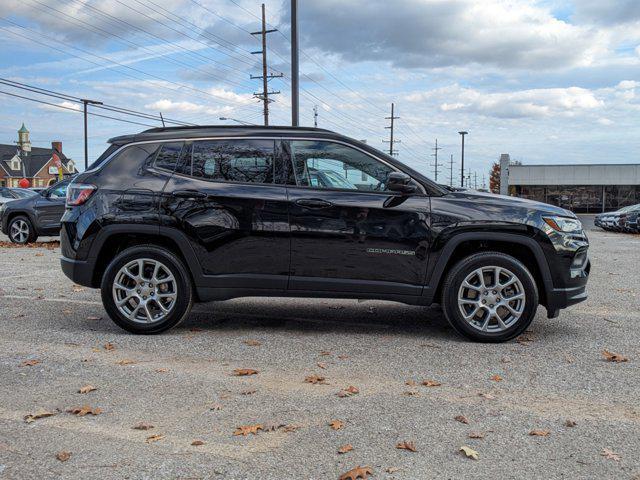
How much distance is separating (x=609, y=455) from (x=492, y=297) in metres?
2.32

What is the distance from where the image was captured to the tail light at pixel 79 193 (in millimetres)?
5945

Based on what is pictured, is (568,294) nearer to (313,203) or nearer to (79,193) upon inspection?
(313,203)

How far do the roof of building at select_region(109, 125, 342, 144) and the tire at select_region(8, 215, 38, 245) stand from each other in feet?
36.5

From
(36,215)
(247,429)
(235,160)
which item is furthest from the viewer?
(36,215)

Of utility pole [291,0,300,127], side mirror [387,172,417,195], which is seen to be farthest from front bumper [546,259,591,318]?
utility pole [291,0,300,127]

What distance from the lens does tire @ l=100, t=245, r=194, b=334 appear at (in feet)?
19.0

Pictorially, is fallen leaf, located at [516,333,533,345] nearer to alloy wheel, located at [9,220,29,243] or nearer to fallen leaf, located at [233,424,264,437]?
fallen leaf, located at [233,424,264,437]

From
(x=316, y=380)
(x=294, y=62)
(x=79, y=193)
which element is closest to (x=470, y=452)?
(x=316, y=380)

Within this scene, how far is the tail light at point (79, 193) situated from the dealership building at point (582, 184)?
6356cm

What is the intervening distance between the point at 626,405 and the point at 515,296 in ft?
5.21

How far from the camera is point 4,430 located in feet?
12.0

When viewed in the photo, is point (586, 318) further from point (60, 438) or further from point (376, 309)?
point (60, 438)

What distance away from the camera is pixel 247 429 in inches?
144

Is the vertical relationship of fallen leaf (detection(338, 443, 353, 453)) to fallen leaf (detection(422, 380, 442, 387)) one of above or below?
below
